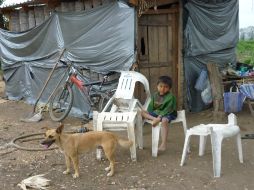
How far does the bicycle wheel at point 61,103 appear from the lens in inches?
345

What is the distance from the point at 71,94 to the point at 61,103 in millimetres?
787

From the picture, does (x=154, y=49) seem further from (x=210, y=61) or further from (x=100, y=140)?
(x=100, y=140)

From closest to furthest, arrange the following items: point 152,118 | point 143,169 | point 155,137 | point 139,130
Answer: point 143,169 → point 155,137 → point 152,118 → point 139,130

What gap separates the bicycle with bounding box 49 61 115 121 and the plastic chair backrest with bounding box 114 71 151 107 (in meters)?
1.09

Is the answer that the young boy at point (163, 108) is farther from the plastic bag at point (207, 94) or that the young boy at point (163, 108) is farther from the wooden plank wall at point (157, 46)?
the plastic bag at point (207, 94)

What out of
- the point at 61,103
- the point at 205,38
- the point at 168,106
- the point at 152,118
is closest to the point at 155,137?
the point at 152,118

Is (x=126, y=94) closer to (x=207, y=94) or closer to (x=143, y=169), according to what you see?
(x=143, y=169)

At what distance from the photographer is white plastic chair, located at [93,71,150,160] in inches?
240

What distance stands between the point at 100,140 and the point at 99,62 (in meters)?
3.54

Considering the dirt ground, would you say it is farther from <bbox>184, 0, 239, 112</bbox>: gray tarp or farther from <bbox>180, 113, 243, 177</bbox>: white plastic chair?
<bbox>184, 0, 239, 112</bbox>: gray tarp

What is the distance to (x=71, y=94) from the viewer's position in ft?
28.8

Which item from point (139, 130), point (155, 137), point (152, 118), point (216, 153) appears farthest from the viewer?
point (139, 130)

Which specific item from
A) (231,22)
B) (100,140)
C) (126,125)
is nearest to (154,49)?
(231,22)

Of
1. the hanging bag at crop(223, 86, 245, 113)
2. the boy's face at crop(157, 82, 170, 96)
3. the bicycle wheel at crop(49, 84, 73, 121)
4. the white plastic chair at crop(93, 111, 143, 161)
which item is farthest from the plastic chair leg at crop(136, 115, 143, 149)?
the hanging bag at crop(223, 86, 245, 113)
